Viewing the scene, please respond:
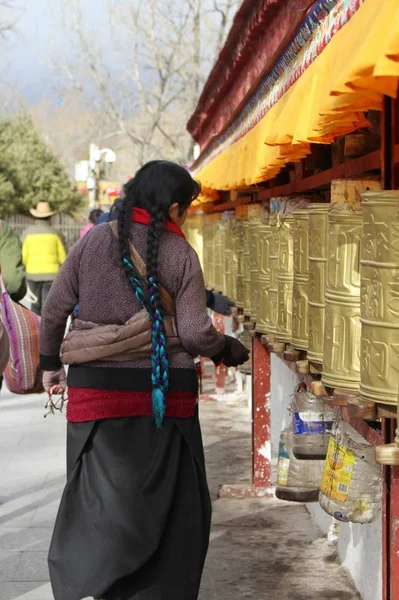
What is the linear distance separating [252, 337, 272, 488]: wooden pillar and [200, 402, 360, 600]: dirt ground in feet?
0.79

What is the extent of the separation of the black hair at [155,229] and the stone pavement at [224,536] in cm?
142

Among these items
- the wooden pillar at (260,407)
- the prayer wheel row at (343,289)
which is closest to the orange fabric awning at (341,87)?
the prayer wheel row at (343,289)

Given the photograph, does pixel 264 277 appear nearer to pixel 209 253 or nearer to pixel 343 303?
pixel 343 303

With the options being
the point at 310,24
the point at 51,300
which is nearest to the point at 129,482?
the point at 51,300

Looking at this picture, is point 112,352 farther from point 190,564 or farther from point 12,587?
point 12,587

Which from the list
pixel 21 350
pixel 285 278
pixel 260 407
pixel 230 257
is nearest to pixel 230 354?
pixel 285 278

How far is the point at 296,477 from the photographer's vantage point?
5.45 meters

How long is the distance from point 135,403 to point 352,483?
2.63ft

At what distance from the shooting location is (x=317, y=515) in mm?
6309

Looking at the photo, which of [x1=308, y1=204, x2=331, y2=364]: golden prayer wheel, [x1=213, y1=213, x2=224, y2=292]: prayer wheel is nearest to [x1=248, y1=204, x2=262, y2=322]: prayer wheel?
[x1=308, y1=204, x2=331, y2=364]: golden prayer wheel

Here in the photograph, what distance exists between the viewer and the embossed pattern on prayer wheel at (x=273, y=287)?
188 inches

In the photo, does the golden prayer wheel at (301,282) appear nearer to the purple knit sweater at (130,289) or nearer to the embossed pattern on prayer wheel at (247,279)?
the purple knit sweater at (130,289)

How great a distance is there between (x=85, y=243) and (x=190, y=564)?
1.19 metres

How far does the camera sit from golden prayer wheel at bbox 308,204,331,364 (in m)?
3.60
